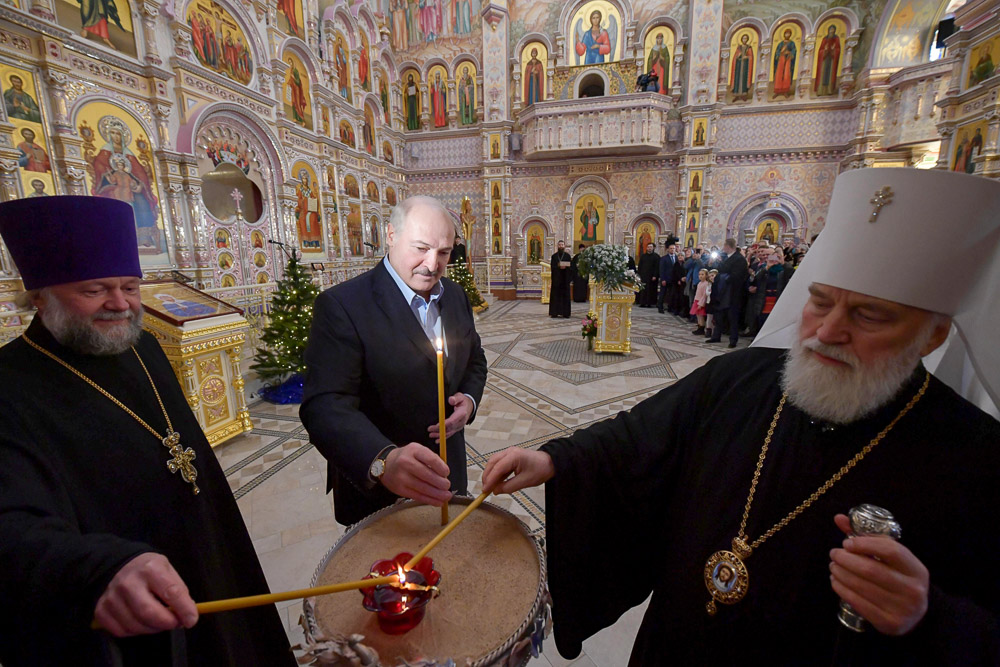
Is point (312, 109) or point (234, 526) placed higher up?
point (312, 109)

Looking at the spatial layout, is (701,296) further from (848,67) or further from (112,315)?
(848,67)

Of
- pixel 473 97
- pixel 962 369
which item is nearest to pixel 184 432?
pixel 962 369

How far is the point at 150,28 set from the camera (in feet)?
21.4

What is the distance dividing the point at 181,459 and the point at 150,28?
342 inches

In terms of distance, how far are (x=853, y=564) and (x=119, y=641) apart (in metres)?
1.58

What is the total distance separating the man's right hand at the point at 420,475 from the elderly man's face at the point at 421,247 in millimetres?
727

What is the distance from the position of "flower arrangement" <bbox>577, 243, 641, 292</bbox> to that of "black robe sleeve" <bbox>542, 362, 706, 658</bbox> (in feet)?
17.6

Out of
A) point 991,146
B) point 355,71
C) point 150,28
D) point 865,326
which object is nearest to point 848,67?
point 991,146

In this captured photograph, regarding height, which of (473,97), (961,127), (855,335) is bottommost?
(855,335)

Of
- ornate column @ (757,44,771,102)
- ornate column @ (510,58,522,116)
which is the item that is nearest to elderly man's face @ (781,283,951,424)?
ornate column @ (510,58,522,116)

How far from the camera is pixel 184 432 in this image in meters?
1.42

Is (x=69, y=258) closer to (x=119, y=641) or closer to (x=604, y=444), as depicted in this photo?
(x=119, y=641)

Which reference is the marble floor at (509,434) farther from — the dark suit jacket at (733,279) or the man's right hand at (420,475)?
the dark suit jacket at (733,279)

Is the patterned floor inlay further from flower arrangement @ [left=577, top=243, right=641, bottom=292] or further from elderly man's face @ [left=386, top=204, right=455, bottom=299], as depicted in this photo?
elderly man's face @ [left=386, top=204, right=455, bottom=299]
